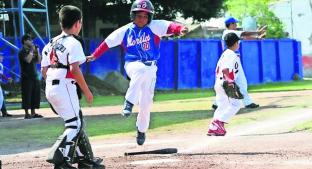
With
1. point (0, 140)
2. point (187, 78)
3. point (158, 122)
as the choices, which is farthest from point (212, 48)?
point (0, 140)

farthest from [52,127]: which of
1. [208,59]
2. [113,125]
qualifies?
[208,59]

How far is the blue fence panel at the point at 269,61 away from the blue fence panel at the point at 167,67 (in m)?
5.42

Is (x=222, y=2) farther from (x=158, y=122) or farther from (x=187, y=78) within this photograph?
A: (x=158, y=122)

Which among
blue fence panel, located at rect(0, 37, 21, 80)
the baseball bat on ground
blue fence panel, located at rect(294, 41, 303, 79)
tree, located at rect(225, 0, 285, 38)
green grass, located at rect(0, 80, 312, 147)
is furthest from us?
tree, located at rect(225, 0, 285, 38)

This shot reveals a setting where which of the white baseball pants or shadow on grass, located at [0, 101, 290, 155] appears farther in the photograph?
shadow on grass, located at [0, 101, 290, 155]

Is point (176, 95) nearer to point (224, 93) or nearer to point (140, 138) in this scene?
point (224, 93)

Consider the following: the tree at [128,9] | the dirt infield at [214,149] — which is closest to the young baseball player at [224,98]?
the dirt infield at [214,149]

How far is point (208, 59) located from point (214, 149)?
838 inches

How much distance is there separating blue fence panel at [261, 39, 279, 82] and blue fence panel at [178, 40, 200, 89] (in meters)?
4.28

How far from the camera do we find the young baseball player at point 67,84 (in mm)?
7668

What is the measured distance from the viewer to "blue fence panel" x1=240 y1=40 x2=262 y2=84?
3184 centimetres

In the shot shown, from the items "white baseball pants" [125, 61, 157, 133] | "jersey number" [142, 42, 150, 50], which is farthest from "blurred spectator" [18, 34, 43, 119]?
"jersey number" [142, 42, 150, 50]

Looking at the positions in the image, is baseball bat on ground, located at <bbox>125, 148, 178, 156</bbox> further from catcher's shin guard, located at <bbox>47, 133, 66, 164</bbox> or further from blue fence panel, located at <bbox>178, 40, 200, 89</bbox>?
blue fence panel, located at <bbox>178, 40, 200, 89</bbox>

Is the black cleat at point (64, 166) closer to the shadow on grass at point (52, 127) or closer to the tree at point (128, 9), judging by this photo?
the shadow on grass at point (52, 127)
